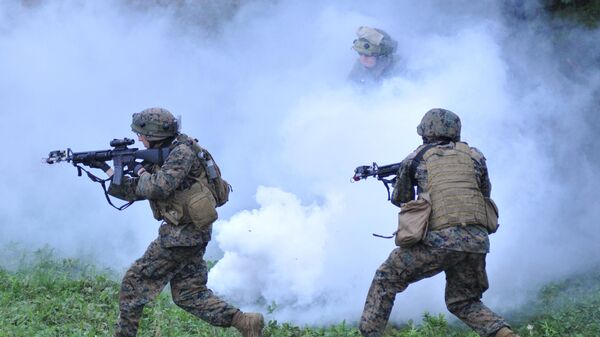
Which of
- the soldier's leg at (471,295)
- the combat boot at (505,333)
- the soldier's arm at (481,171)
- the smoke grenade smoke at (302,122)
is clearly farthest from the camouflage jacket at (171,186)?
the combat boot at (505,333)

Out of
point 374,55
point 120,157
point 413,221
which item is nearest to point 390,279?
point 413,221

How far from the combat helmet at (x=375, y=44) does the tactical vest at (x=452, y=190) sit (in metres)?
4.18

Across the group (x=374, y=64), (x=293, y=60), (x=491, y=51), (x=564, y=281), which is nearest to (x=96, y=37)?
(x=293, y=60)

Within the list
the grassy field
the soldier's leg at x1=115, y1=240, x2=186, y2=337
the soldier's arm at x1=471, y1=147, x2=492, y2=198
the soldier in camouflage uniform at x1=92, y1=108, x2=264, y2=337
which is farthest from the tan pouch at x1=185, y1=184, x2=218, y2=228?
the soldier's arm at x1=471, y1=147, x2=492, y2=198

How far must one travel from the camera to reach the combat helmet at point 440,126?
643cm

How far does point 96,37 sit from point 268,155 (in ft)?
9.18

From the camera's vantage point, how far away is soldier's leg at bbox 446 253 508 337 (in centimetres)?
640

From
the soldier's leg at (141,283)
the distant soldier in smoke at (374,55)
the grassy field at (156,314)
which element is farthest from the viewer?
the distant soldier in smoke at (374,55)

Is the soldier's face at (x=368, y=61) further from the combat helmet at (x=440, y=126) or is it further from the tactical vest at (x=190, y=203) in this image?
the tactical vest at (x=190, y=203)

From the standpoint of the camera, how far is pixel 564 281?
846 cm

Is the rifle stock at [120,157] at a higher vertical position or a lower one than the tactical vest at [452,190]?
higher

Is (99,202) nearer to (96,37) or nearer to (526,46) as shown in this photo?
(96,37)

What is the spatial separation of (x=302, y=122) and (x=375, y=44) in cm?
117

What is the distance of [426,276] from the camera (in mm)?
6371
